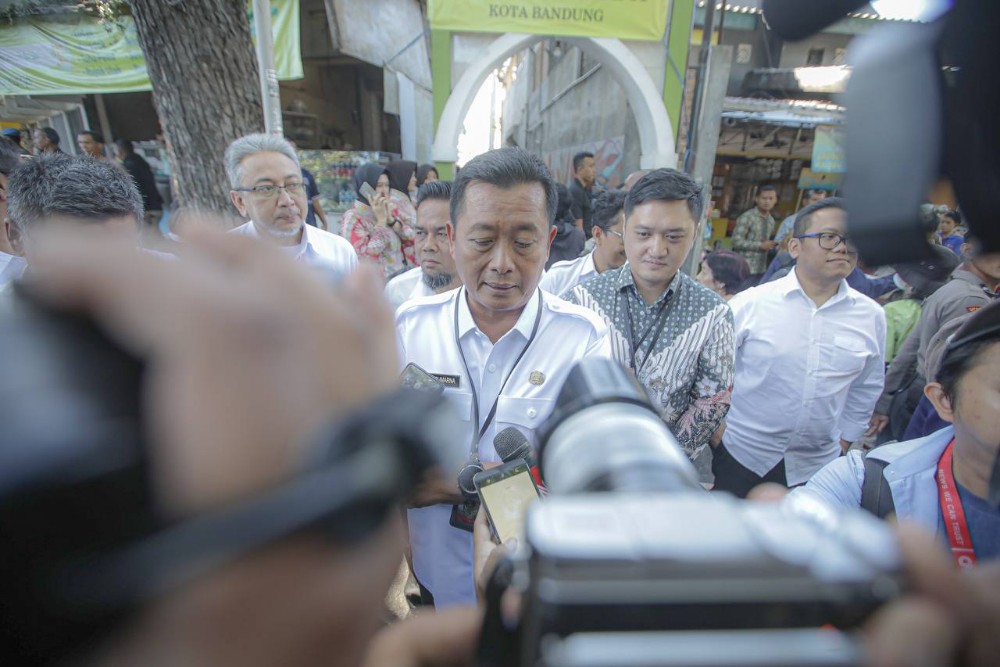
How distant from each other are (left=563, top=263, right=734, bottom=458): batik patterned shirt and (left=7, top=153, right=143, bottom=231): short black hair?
7.35ft

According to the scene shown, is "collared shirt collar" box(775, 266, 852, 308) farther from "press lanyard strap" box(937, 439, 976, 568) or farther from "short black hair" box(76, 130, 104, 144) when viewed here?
"short black hair" box(76, 130, 104, 144)

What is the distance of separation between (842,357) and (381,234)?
3686 mm

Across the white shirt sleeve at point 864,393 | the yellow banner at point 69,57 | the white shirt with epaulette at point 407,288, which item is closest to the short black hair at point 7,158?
the white shirt with epaulette at point 407,288

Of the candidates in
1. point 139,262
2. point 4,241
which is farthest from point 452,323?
point 4,241

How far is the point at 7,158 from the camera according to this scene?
2.77 metres

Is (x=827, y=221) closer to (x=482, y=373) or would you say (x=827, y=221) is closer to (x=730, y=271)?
(x=730, y=271)

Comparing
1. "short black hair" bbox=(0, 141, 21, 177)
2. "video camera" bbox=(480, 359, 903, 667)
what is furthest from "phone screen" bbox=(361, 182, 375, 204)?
"video camera" bbox=(480, 359, 903, 667)

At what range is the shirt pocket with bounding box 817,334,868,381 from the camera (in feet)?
8.32

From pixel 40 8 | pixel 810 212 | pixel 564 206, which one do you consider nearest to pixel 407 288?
pixel 810 212

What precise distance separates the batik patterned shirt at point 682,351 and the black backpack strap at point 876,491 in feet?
2.81

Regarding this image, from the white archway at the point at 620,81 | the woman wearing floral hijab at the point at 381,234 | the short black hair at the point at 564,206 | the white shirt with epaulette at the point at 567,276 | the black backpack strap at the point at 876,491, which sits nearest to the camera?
the black backpack strap at the point at 876,491

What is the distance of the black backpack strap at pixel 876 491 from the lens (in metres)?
1.35

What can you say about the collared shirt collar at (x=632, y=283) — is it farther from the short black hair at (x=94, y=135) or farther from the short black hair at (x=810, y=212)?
the short black hair at (x=94, y=135)

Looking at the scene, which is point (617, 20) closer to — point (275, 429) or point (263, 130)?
point (263, 130)
